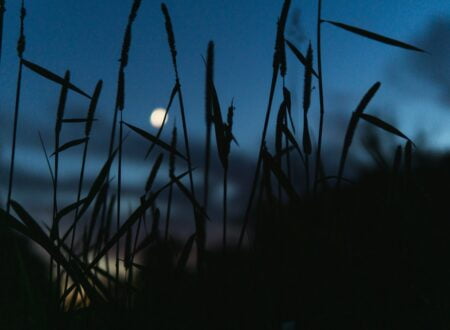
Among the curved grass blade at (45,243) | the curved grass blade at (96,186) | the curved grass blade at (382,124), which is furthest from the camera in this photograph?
the curved grass blade at (382,124)

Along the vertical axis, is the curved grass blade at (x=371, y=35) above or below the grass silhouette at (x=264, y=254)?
above

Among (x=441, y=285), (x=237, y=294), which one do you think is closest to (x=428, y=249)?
(x=441, y=285)

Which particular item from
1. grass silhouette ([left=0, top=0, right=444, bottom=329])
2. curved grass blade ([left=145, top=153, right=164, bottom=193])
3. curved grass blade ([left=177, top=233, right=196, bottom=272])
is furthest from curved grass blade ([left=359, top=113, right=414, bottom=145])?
curved grass blade ([left=145, top=153, right=164, bottom=193])

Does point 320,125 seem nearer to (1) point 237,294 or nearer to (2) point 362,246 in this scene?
(1) point 237,294

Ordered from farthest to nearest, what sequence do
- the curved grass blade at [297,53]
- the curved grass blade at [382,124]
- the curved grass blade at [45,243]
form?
1. the curved grass blade at [297,53]
2. the curved grass blade at [382,124]
3. the curved grass blade at [45,243]

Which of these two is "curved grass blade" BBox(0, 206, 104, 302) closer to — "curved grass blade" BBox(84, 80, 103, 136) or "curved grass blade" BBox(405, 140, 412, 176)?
"curved grass blade" BBox(84, 80, 103, 136)

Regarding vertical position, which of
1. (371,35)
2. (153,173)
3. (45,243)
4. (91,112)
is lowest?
(45,243)

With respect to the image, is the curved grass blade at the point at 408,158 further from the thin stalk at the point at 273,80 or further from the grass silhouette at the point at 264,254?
the thin stalk at the point at 273,80

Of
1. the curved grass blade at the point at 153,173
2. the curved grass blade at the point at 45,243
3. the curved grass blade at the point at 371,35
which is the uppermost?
Answer: the curved grass blade at the point at 371,35

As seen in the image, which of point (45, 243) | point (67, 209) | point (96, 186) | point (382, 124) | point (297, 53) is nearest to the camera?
point (45, 243)

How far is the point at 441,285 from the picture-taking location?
6.10ft

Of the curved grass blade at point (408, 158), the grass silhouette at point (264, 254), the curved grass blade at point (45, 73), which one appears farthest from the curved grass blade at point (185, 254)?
the curved grass blade at point (408, 158)

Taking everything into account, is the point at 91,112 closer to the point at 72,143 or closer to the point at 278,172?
the point at 72,143

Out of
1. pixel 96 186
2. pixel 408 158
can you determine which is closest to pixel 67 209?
pixel 96 186
